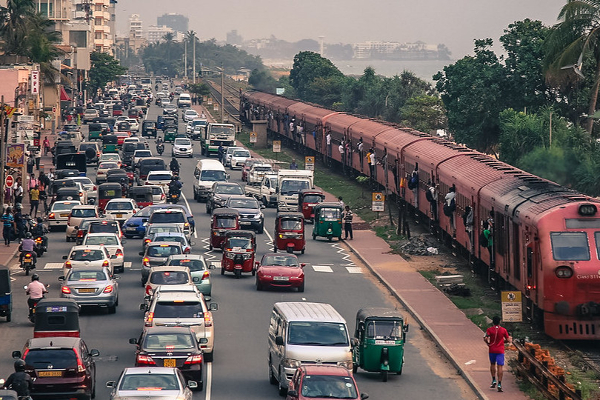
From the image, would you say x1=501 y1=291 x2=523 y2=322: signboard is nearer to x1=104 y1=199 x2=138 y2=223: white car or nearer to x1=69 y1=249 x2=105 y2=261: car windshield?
Result: x1=69 y1=249 x2=105 y2=261: car windshield

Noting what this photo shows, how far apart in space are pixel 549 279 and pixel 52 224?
30.4 meters

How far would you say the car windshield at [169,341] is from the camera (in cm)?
2592

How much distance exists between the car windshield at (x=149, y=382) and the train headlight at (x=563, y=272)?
41.0ft

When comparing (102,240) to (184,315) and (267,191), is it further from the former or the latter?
(267,191)

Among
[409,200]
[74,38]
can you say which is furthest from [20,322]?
[74,38]

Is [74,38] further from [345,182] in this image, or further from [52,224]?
[52,224]

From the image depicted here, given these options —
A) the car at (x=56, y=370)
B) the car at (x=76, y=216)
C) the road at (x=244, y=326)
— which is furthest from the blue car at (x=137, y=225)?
the car at (x=56, y=370)

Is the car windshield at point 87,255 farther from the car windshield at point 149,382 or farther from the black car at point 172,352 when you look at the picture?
the car windshield at point 149,382

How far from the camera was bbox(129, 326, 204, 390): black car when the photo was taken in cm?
2567

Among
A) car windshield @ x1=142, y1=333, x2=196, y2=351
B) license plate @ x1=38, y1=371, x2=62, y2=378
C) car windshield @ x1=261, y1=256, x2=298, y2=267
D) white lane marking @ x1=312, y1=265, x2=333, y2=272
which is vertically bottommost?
white lane marking @ x1=312, y1=265, x2=333, y2=272

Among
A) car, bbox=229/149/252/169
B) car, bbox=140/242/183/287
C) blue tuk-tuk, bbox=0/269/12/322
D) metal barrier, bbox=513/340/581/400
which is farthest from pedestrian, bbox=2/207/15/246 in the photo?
car, bbox=229/149/252/169

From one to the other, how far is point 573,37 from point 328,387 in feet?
147

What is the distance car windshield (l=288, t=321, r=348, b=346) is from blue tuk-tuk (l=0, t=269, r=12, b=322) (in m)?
11.1

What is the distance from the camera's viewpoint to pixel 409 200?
5791 centimetres
